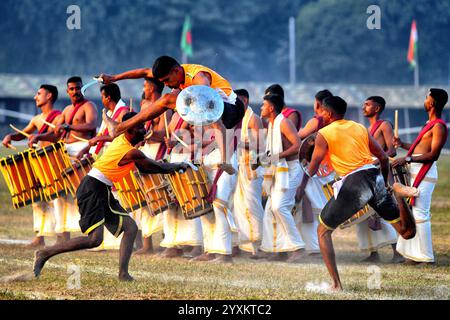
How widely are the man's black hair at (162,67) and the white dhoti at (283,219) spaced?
114 inches

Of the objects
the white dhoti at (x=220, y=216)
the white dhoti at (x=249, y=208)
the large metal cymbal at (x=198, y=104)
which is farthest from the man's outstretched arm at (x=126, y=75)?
the white dhoti at (x=249, y=208)

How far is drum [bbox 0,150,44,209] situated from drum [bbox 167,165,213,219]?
196 centimetres

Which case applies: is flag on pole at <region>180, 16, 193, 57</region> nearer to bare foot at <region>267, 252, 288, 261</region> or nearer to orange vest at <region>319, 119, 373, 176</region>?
bare foot at <region>267, 252, 288, 261</region>

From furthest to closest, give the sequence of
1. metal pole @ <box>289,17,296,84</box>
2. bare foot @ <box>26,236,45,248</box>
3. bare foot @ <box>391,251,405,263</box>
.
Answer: metal pole @ <box>289,17,296,84</box> < bare foot @ <box>26,236,45,248</box> < bare foot @ <box>391,251,405,263</box>

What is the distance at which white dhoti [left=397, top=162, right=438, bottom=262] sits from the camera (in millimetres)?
12656

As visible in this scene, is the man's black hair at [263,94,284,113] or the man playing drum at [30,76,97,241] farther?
the man playing drum at [30,76,97,241]

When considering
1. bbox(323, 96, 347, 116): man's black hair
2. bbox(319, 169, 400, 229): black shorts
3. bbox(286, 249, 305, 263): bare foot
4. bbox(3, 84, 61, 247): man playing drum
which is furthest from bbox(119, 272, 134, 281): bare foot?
bbox(3, 84, 61, 247): man playing drum

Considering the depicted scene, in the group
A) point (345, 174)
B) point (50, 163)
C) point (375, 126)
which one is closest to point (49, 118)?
point (50, 163)

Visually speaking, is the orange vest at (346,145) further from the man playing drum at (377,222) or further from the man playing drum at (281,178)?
the man playing drum at (377,222)

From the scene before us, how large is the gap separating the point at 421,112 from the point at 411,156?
50.0 meters

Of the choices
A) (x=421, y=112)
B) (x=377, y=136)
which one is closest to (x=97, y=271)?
(x=377, y=136)

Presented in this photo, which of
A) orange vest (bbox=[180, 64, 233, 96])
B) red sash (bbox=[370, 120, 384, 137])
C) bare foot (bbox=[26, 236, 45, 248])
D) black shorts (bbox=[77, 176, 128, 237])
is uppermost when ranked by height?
orange vest (bbox=[180, 64, 233, 96])

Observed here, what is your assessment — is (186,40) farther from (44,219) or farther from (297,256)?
(297,256)
